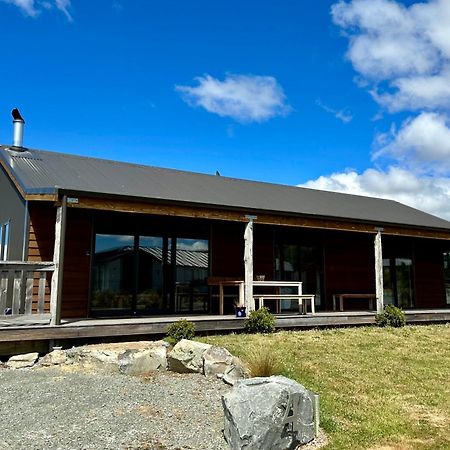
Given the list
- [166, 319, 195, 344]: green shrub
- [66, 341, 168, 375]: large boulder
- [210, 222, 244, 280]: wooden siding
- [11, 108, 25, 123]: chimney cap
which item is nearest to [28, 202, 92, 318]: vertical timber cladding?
[66, 341, 168, 375]: large boulder

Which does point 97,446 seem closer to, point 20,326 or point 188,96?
point 20,326

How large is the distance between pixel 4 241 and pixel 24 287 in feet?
8.71

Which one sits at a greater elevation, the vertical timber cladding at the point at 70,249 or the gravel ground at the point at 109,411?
the vertical timber cladding at the point at 70,249

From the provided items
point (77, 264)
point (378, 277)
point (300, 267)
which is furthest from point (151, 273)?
point (378, 277)

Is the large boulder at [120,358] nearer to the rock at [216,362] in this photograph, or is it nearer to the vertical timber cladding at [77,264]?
the rock at [216,362]

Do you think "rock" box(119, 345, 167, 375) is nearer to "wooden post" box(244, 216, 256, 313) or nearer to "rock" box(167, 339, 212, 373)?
"rock" box(167, 339, 212, 373)

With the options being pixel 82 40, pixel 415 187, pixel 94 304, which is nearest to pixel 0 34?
pixel 82 40

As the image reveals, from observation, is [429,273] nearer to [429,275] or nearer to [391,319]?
[429,275]

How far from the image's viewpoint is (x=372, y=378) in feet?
20.7

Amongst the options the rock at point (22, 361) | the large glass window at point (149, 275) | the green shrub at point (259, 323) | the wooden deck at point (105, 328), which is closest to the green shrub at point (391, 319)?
the wooden deck at point (105, 328)

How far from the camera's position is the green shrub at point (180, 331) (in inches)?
313

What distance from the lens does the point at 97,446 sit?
3932 mm

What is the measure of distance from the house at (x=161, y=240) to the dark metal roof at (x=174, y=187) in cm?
5

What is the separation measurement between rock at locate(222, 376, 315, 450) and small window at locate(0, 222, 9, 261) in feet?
25.5
